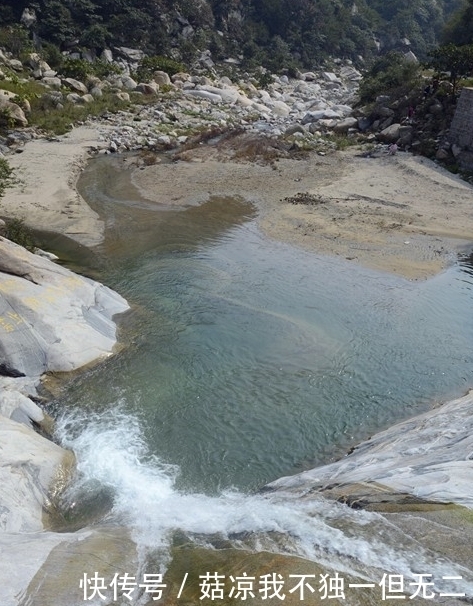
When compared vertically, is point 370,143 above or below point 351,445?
above

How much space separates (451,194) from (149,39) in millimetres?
47302

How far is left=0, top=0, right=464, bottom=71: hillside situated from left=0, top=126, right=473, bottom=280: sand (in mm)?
29797

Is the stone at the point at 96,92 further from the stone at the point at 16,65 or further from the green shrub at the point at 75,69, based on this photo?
the stone at the point at 16,65

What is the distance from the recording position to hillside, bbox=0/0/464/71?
2119 inches

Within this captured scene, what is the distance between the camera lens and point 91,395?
429 inches

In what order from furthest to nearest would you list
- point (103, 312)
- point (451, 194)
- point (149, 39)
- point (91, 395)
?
point (149, 39) → point (451, 194) → point (103, 312) → point (91, 395)

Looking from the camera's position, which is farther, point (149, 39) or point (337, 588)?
point (149, 39)

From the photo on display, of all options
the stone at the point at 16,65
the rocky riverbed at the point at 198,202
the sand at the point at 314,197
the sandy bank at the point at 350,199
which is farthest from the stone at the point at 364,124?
the stone at the point at 16,65

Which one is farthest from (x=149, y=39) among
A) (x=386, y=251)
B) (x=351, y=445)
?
(x=351, y=445)

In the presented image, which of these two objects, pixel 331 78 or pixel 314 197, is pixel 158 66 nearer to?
pixel 331 78

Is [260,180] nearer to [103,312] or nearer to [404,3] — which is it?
[103,312]

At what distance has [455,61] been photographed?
105 ft

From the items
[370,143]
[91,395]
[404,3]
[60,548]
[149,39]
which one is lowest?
[91,395]

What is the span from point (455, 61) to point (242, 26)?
4831 cm
